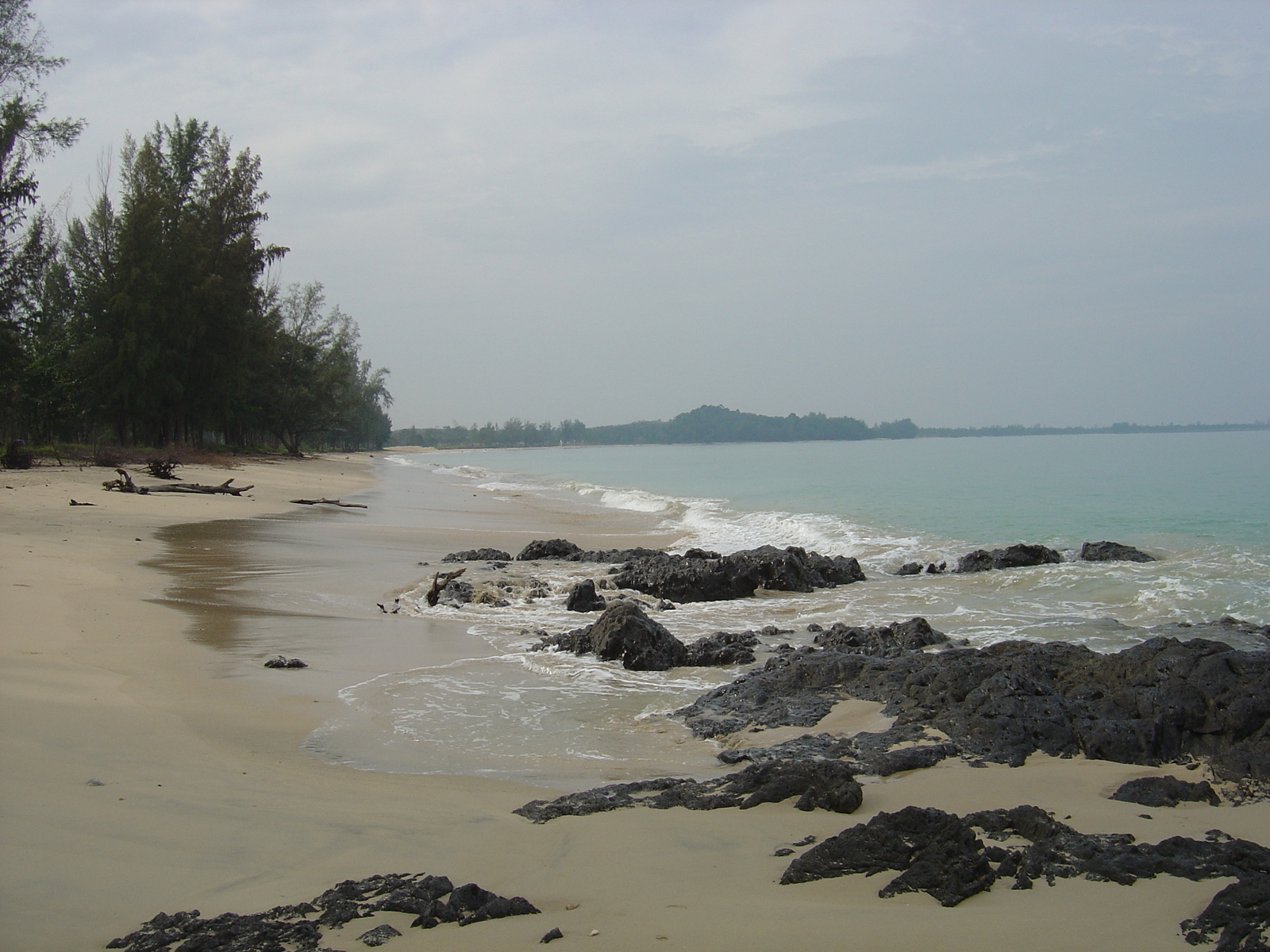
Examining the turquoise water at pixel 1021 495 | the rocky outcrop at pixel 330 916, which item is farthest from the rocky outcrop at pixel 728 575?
the rocky outcrop at pixel 330 916

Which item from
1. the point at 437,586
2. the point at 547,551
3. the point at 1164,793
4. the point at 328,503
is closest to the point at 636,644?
the point at 437,586

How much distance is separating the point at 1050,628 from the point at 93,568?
10667 mm

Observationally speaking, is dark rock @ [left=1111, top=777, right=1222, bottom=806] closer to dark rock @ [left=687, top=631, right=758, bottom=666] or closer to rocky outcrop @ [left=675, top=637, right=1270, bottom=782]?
rocky outcrop @ [left=675, top=637, right=1270, bottom=782]

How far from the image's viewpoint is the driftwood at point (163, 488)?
60.4 feet

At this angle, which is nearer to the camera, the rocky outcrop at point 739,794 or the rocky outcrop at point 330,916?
the rocky outcrop at point 330,916

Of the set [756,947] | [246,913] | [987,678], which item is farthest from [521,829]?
[987,678]

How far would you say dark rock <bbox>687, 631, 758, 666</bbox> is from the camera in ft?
23.9

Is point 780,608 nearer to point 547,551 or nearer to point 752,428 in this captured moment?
point 547,551

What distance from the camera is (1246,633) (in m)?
8.69

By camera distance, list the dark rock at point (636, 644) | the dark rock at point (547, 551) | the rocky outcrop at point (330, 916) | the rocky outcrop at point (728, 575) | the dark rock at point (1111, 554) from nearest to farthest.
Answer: the rocky outcrop at point (330, 916)
the dark rock at point (636, 644)
the rocky outcrop at point (728, 575)
the dark rock at point (547, 551)
the dark rock at point (1111, 554)

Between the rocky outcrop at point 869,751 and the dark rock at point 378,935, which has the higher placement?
the dark rock at point 378,935

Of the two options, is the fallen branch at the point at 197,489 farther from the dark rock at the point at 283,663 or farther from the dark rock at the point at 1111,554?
the dark rock at the point at 1111,554

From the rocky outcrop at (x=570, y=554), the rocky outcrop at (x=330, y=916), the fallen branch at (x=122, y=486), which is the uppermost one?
the fallen branch at (x=122, y=486)

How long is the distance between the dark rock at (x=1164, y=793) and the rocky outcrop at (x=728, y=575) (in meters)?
7.15
